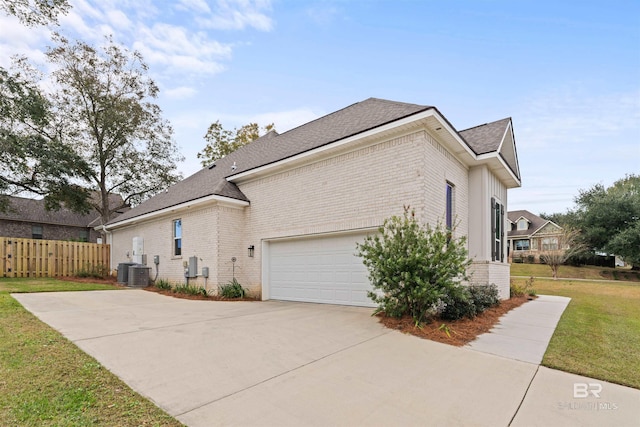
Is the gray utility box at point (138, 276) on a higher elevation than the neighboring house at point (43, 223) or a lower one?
lower

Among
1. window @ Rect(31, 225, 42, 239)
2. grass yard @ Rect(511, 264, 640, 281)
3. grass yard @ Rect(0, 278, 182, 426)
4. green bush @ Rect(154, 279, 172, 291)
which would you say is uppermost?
window @ Rect(31, 225, 42, 239)

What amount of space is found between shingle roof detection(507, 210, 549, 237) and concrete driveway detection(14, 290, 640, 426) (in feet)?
148

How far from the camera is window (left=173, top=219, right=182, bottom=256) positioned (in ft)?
41.9

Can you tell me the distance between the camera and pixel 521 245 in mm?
43406

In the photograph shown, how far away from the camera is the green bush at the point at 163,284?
1261 centimetres

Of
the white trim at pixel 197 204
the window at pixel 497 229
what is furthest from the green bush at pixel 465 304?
the white trim at pixel 197 204

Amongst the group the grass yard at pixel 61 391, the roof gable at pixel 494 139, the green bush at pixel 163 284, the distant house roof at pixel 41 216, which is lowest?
the green bush at pixel 163 284

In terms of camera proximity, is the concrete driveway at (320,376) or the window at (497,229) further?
the window at (497,229)

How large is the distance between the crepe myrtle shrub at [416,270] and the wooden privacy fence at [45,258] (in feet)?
54.7

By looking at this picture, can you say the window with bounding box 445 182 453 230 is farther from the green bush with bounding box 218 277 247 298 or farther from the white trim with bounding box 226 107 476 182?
the green bush with bounding box 218 277 247 298

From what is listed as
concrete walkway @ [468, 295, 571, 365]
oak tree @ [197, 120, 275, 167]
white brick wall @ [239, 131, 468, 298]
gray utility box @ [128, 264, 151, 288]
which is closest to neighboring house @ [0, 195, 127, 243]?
oak tree @ [197, 120, 275, 167]

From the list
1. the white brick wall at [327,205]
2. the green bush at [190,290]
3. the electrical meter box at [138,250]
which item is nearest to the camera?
the white brick wall at [327,205]

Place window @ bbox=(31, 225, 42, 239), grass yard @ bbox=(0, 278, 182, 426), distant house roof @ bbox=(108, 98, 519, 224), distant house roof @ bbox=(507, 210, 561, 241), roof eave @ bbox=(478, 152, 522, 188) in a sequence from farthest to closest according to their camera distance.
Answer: distant house roof @ bbox=(507, 210, 561, 241) → window @ bbox=(31, 225, 42, 239) → roof eave @ bbox=(478, 152, 522, 188) → distant house roof @ bbox=(108, 98, 519, 224) → grass yard @ bbox=(0, 278, 182, 426)

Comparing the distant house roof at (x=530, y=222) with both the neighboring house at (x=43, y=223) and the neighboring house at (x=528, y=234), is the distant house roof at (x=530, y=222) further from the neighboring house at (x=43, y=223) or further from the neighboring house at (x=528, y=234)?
the neighboring house at (x=43, y=223)
